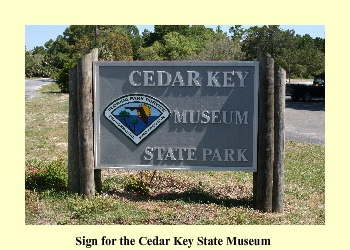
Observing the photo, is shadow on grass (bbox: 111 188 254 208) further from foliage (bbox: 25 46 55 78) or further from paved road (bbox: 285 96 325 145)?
foliage (bbox: 25 46 55 78)

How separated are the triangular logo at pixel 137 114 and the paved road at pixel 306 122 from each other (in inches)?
320

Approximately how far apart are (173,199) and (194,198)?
342mm

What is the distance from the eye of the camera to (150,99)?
24.9ft

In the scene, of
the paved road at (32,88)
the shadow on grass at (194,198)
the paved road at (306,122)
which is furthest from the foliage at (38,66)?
the shadow on grass at (194,198)

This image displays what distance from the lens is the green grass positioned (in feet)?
22.7

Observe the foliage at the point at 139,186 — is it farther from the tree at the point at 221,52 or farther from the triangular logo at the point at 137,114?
the tree at the point at 221,52

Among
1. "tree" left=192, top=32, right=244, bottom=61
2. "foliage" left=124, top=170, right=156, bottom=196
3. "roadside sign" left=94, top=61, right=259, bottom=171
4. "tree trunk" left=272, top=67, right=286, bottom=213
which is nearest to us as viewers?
"tree trunk" left=272, top=67, right=286, bottom=213

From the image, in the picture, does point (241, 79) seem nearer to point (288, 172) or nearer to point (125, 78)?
point (125, 78)

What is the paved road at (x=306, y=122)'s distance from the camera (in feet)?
51.1

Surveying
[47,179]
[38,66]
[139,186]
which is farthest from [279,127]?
[38,66]

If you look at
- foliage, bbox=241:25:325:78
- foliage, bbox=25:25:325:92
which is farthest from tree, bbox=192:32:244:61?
foliage, bbox=241:25:325:78

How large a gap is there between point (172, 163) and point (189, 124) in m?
0.68

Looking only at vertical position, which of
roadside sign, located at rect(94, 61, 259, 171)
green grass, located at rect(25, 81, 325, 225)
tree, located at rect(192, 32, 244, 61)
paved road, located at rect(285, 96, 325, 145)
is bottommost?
→ green grass, located at rect(25, 81, 325, 225)

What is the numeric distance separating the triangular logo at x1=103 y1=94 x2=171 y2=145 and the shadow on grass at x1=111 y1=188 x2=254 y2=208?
95 cm
